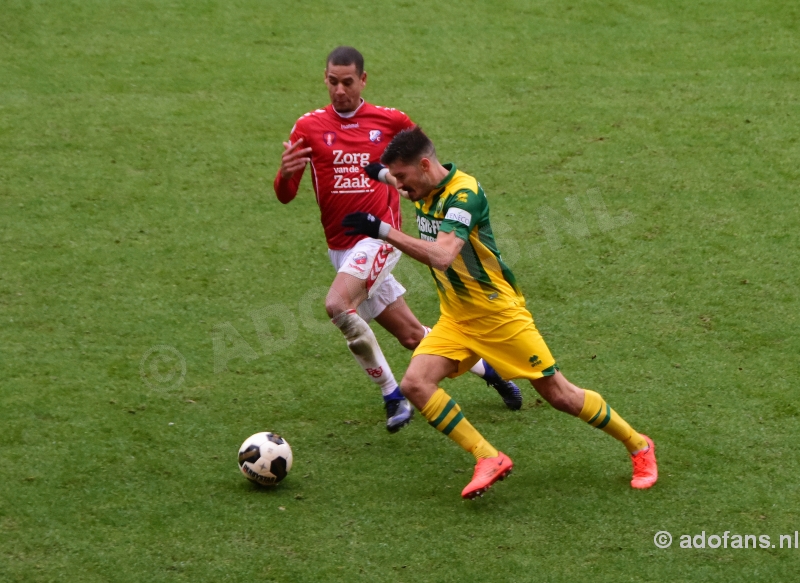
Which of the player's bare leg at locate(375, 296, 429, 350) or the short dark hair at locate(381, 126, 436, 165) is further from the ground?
the short dark hair at locate(381, 126, 436, 165)

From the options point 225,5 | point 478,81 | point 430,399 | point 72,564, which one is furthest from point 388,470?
point 225,5

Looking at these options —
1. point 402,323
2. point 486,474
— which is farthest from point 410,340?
point 486,474

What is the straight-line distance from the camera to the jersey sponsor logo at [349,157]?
6941 millimetres

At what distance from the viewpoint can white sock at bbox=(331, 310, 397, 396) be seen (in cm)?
668

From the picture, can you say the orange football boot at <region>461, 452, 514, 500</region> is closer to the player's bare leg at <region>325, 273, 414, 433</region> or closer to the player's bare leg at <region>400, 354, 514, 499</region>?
the player's bare leg at <region>400, 354, 514, 499</region>

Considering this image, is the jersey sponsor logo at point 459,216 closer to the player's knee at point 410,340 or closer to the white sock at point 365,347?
the white sock at point 365,347

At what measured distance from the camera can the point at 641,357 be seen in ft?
25.0

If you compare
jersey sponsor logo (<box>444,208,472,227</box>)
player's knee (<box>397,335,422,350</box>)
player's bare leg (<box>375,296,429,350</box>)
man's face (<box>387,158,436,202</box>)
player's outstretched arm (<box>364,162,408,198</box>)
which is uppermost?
man's face (<box>387,158,436,202</box>)

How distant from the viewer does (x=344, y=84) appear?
687 cm

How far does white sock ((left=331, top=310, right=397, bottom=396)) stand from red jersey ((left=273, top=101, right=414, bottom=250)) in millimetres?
599

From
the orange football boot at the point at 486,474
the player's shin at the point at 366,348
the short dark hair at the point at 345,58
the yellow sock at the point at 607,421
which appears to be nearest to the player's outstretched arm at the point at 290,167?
the short dark hair at the point at 345,58
